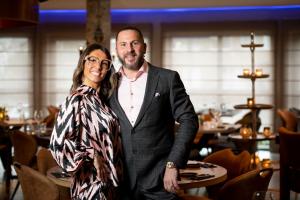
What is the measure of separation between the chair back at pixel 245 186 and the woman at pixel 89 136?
1.01m

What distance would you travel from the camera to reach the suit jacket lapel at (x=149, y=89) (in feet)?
7.81

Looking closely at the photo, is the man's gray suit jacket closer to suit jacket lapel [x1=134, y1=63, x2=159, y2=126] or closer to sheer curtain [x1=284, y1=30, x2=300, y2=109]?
suit jacket lapel [x1=134, y1=63, x2=159, y2=126]

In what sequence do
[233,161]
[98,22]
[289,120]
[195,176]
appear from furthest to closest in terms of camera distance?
[98,22] → [289,120] → [233,161] → [195,176]

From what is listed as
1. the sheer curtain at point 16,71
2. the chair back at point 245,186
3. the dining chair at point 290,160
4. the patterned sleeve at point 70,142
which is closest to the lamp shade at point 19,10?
the patterned sleeve at point 70,142

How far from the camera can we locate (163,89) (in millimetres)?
2420

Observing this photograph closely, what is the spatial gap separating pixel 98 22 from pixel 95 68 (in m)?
6.23

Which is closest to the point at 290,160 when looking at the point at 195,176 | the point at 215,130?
the point at 195,176

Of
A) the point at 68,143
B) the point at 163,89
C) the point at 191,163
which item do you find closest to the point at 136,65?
the point at 163,89

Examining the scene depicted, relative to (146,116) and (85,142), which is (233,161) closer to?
(146,116)

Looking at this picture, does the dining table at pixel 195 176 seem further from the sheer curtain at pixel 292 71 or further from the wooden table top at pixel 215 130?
the sheer curtain at pixel 292 71

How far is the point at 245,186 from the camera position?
314cm

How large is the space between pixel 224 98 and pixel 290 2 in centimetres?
227

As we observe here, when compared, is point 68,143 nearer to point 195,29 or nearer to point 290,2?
point 290,2

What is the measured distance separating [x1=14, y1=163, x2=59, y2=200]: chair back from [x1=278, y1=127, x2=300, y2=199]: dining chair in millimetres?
2370
